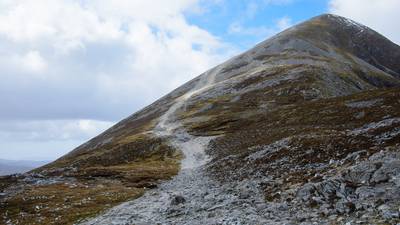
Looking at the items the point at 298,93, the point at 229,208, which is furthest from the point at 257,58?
the point at 229,208

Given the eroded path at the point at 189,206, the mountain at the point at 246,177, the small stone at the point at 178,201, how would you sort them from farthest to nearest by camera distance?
the small stone at the point at 178,201
the eroded path at the point at 189,206
the mountain at the point at 246,177

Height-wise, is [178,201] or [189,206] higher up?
[178,201]

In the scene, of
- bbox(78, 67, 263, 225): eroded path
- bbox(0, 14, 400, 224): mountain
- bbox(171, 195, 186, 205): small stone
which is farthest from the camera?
bbox(171, 195, 186, 205): small stone

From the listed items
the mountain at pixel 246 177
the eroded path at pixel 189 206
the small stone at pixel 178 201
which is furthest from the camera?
the small stone at pixel 178 201

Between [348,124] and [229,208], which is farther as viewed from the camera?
[348,124]

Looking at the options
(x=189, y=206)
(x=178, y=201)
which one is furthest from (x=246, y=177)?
(x=189, y=206)

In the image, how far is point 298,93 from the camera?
114625 mm

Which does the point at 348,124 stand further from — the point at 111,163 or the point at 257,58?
the point at 257,58

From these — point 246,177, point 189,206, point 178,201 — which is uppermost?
point 178,201

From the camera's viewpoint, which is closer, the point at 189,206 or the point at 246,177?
the point at 189,206

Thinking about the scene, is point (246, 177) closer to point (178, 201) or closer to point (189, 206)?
point (178, 201)

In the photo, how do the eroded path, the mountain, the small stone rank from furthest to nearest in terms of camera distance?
the small stone, the eroded path, the mountain

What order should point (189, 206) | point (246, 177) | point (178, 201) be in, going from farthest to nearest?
1. point (246, 177)
2. point (178, 201)
3. point (189, 206)

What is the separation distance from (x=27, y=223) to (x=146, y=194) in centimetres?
1288
